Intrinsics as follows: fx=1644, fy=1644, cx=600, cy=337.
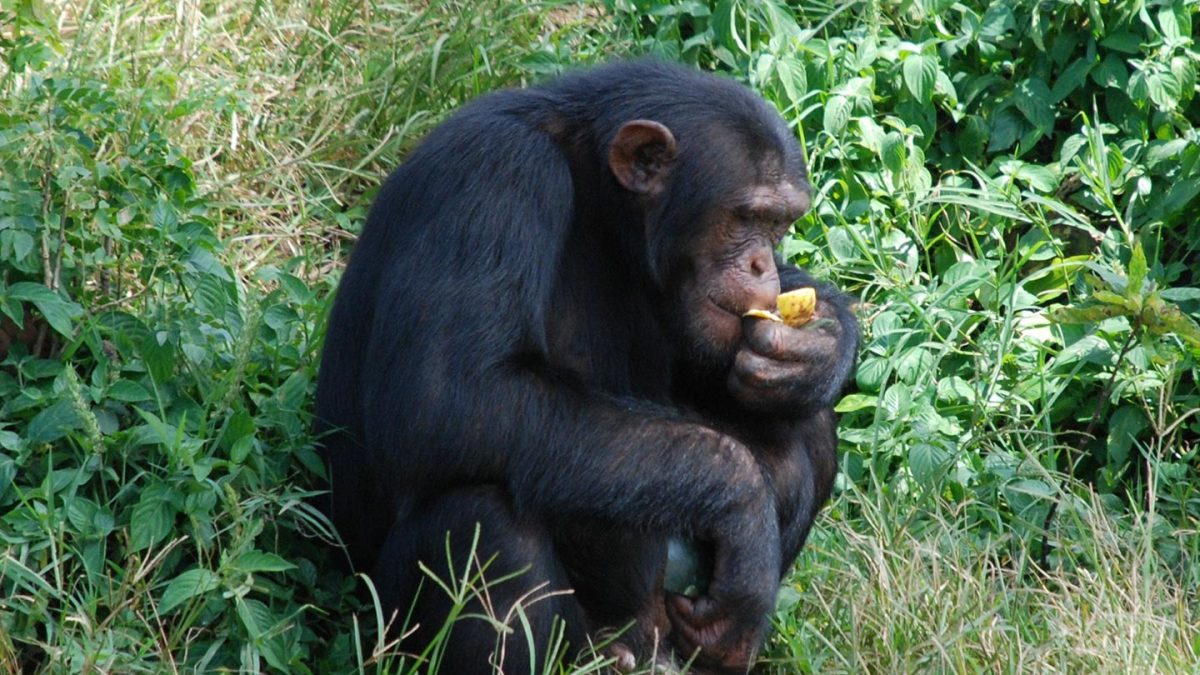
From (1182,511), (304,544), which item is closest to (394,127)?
(304,544)

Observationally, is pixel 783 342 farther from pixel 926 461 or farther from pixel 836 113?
pixel 836 113

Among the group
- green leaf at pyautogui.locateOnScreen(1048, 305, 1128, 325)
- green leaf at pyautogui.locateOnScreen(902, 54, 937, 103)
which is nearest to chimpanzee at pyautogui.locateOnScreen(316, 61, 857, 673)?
green leaf at pyautogui.locateOnScreen(1048, 305, 1128, 325)

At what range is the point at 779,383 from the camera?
184 inches

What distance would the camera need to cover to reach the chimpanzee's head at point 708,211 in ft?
15.4

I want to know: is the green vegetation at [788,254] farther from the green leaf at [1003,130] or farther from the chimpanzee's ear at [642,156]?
the chimpanzee's ear at [642,156]

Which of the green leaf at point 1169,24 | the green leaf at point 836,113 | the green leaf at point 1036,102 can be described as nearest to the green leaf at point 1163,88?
the green leaf at point 1169,24

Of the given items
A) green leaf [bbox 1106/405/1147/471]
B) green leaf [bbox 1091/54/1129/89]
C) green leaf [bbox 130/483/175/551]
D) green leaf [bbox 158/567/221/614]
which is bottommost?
green leaf [bbox 1106/405/1147/471]

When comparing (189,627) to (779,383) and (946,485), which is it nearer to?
(779,383)

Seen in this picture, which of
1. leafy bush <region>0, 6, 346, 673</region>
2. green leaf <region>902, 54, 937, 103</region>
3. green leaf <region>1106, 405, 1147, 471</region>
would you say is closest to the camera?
leafy bush <region>0, 6, 346, 673</region>

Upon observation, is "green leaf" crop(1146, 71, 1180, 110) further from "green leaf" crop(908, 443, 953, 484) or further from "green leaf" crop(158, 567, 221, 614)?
"green leaf" crop(158, 567, 221, 614)

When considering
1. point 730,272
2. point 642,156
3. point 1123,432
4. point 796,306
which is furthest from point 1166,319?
point 642,156

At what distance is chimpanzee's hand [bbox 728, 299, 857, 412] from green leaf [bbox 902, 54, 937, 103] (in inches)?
86.0

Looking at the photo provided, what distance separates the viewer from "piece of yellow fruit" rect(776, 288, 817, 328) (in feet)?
15.9

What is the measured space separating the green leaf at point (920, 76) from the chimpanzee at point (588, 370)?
6.35 ft
